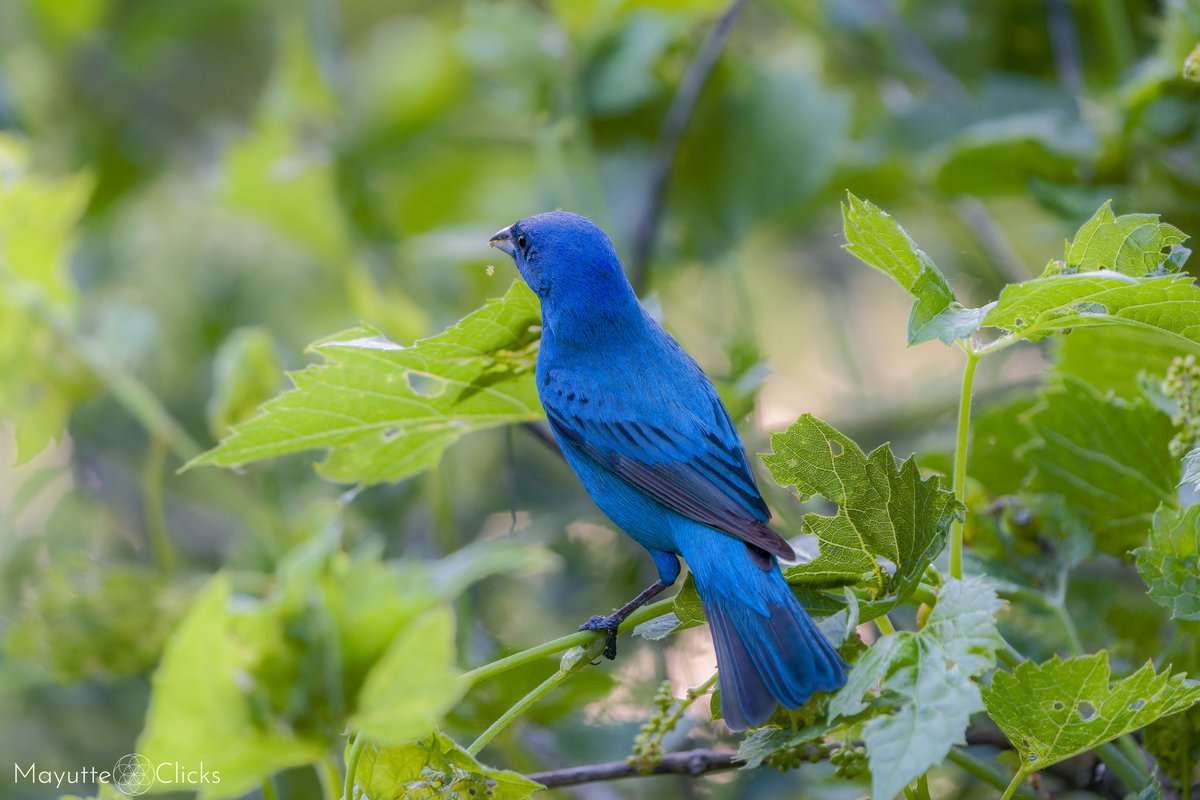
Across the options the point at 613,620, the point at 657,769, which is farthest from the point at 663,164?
the point at 657,769

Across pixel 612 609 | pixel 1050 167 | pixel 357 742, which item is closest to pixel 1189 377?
pixel 1050 167

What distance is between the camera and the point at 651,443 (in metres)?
2.03

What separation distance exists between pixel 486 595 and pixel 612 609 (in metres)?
0.40

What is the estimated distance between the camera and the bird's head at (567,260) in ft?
7.39

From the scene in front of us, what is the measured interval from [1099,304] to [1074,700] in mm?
464

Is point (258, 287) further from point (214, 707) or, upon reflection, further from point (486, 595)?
point (214, 707)

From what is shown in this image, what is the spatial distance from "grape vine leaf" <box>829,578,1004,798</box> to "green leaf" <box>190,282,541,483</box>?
2.50 feet

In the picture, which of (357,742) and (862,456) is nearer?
(357,742)

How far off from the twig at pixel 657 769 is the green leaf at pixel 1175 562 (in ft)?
1.92

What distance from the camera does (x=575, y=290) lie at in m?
2.26

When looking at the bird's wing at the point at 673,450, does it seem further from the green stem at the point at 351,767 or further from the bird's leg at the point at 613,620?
the green stem at the point at 351,767

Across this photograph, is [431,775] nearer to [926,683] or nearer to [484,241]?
[926,683]

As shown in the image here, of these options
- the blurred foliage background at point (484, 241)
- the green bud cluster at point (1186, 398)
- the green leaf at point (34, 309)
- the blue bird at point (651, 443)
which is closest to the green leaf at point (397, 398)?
the blue bird at point (651, 443)

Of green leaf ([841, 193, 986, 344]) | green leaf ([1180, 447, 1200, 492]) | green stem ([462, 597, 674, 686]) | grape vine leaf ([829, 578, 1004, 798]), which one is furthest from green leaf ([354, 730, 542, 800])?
green leaf ([1180, 447, 1200, 492])
